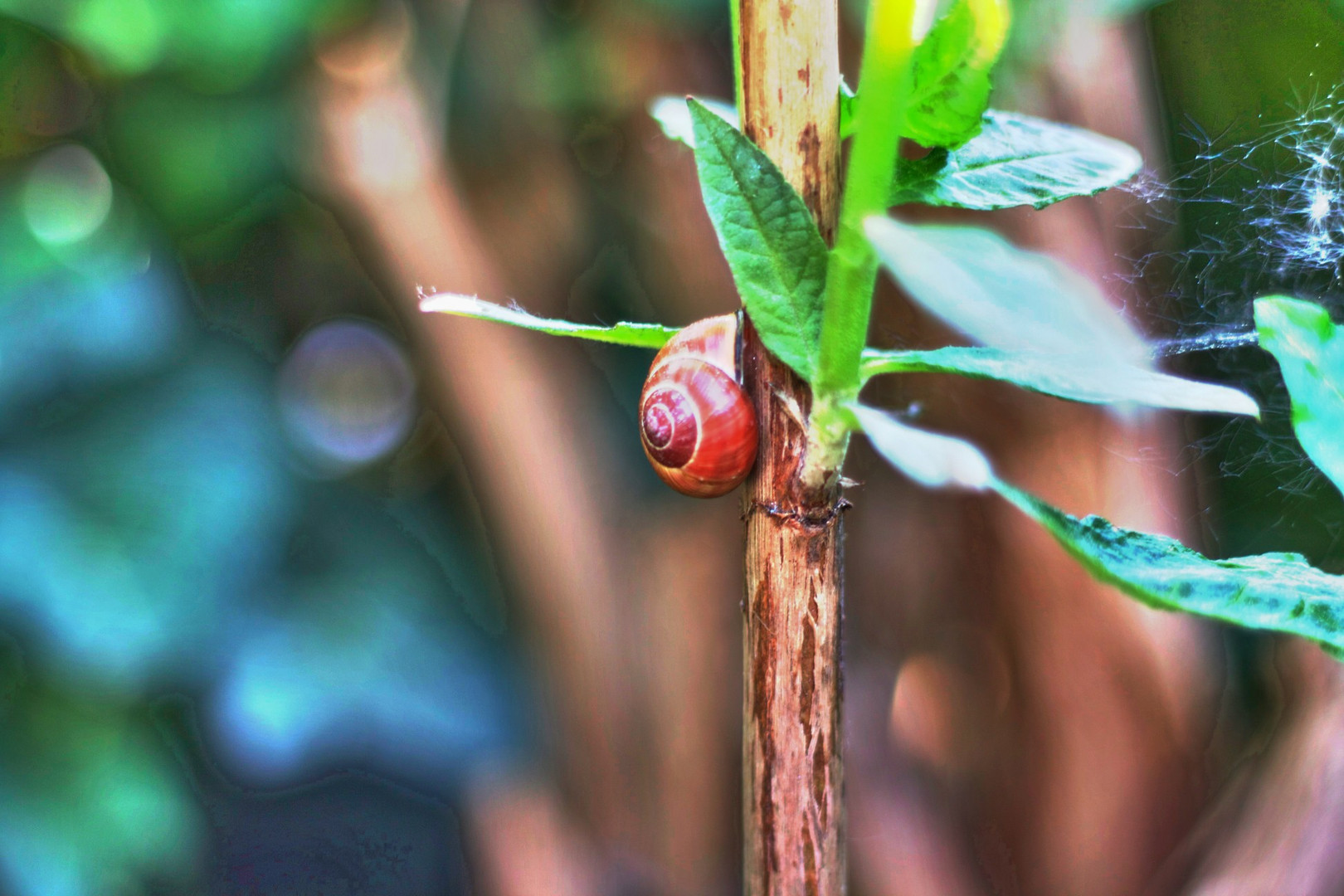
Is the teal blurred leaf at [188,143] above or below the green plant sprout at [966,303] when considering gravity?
above

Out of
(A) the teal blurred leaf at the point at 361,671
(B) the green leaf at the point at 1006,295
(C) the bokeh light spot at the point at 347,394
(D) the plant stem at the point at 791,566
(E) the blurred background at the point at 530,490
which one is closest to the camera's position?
(B) the green leaf at the point at 1006,295

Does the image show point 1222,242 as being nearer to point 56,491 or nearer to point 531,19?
point 531,19

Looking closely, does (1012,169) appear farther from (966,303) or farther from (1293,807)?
(1293,807)

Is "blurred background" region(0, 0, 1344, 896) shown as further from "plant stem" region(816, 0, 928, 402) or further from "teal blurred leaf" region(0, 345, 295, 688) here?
"plant stem" region(816, 0, 928, 402)

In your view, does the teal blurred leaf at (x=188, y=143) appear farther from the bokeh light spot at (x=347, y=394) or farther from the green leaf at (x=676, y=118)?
the green leaf at (x=676, y=118)

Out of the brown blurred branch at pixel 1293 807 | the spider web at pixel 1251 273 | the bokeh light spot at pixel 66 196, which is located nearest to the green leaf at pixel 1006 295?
the spider web at pixel 1251 273

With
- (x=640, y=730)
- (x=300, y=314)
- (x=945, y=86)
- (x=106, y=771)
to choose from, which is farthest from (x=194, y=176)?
(x=945, y=86)

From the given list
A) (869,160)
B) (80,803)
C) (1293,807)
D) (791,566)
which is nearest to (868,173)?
(869,160)

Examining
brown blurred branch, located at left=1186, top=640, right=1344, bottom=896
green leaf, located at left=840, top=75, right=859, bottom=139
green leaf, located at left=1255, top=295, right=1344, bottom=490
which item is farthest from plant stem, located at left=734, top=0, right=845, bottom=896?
brown blurred branch, located at left=1186, top=640, right=1344, bottom=896
